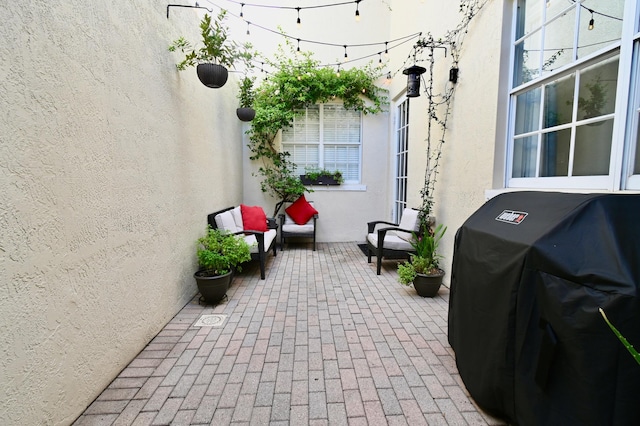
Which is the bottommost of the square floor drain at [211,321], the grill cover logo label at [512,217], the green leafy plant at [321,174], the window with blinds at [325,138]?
the square floor drain at [211,321]

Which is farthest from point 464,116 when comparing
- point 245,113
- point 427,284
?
point 245,113

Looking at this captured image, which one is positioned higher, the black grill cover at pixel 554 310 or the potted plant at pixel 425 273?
the black grill cover at pixel 554 310

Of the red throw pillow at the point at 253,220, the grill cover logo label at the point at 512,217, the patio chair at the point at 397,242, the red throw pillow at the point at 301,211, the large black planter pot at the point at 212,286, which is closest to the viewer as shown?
the grill cover logo label at the point at 512,217

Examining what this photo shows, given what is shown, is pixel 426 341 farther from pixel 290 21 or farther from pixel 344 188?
pixel 290 21

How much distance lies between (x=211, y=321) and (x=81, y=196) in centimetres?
159

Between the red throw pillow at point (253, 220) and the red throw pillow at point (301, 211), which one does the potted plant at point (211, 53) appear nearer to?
the red throw pillow at point (253, 220)

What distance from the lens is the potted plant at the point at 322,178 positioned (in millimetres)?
6031

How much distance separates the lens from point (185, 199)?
3.07 m

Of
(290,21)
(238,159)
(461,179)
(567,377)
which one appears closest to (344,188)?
(238,159)

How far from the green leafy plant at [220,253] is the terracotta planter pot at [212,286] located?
81 mm

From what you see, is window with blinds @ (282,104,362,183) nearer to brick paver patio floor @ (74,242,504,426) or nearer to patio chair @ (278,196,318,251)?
patio chair @ (278,196,318,251)

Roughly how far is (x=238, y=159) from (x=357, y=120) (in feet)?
8.76

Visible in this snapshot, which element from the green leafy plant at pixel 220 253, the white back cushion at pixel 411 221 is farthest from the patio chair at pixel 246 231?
the white back cushion at pixel 411 221

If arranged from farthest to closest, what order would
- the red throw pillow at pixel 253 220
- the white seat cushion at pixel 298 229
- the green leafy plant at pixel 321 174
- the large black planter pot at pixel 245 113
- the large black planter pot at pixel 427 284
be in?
the green leafy plant at pixel 321 174
the white seat cushion at pixel 298 229
the large black planter pot at pixel 245 113
the red throw pillow at pixel 253 220
the large black planter pot at pixel 427 284
